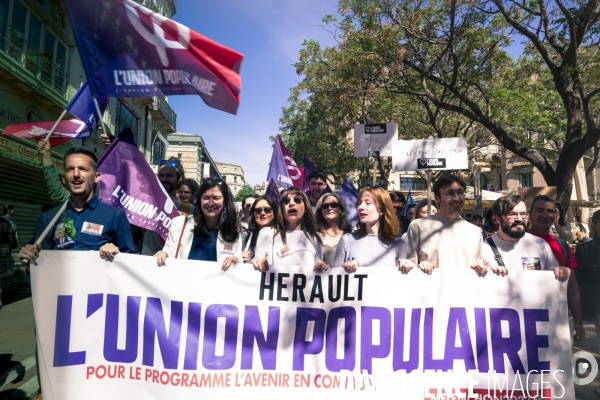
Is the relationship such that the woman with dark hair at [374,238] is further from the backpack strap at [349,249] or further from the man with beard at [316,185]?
the man with beard at [316,185]

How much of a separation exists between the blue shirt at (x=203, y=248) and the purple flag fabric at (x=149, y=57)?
1094mm

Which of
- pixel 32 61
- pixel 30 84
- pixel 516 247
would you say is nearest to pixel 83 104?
pixel 516 247

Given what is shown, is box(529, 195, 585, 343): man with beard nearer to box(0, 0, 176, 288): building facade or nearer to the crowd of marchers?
the crowd of marchers

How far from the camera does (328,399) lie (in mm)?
2916

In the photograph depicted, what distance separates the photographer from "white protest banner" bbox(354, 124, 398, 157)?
801 centimetres

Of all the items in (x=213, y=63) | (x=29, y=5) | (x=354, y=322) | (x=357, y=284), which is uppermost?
(x=29, y=5)

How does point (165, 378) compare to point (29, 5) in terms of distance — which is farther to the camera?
point (29, 5)

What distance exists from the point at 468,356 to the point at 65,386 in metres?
2.80

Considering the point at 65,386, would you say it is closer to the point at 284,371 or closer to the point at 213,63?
the point at 284,371

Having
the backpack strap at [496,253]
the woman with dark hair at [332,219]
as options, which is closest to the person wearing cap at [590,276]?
the backpack strap at [496,253]

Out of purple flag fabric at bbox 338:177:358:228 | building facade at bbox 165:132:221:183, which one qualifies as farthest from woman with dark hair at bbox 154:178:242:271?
building facade at bbox 165:132:221:183

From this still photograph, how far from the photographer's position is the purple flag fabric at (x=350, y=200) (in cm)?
605

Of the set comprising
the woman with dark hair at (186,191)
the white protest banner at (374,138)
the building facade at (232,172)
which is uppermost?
the building facade at (232,172)

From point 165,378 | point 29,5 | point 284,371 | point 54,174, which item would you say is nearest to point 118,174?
point 54,174
